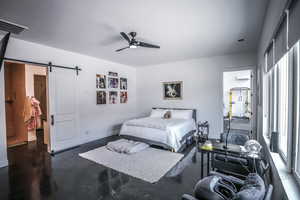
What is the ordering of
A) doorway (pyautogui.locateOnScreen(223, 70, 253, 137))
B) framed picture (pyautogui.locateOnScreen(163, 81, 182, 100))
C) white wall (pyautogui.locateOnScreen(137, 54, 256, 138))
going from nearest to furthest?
white wall (pyautogui.locateOnScreen(137, 54, 256, 138))
framed picture (pyautogui.locateOnScreen(163, 81, 182, 100))
doorway (pyautogui.locateOnScreen(223, 70, 253, 137))

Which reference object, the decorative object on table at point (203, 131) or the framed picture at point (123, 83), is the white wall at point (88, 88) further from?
the decorative object on table at point (203, 131)

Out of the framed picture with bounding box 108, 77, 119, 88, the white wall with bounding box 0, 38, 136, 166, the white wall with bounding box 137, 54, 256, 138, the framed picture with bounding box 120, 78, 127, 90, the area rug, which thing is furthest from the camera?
the framed picture with bounding box 120, 78, 127, 90

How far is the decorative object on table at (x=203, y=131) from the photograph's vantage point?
461 centimetres

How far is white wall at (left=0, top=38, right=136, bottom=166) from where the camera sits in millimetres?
3131

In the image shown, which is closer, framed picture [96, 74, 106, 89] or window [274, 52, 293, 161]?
window [274, 52, 293, 161]

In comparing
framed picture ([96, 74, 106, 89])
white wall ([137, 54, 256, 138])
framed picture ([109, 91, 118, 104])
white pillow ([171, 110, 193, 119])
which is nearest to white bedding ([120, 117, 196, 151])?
white pillow ([171, 110, 193, 119])

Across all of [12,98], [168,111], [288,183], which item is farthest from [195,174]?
[12,98]

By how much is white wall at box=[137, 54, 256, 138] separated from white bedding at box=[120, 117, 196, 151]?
0.93m

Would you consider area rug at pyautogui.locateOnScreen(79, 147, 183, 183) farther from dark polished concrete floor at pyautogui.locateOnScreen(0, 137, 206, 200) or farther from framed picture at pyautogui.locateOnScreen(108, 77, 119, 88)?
framed picture at pyautogui.locateOnScreen(108, 77, 119, 88)

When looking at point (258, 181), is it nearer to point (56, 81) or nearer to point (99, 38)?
point (99, 38)

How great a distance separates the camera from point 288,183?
1.18 metres

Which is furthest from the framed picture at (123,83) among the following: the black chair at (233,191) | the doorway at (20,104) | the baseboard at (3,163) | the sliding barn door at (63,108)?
the black chair at (233,191)

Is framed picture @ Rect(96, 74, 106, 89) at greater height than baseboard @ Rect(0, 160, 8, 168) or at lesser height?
greater

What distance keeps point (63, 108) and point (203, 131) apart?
4210 mm
